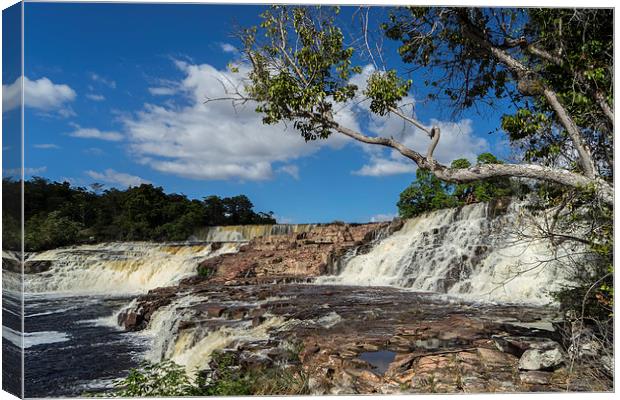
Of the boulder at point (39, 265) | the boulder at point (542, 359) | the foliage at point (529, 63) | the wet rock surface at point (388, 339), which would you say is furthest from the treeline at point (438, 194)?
the boulder at point (39, 265)

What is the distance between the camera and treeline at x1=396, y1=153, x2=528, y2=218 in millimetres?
7333

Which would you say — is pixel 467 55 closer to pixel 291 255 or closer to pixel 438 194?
pixel 438 194

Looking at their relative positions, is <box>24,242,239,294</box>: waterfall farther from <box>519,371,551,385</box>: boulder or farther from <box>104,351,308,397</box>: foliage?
<box>519,371,551,385</box>: boulder

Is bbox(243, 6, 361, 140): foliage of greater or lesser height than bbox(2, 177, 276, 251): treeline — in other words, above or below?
above

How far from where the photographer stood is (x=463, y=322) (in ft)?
16.7

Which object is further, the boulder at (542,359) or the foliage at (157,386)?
the boulder at (542,359)

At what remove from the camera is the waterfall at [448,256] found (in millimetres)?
7621

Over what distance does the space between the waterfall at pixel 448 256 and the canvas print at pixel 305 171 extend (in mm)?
91

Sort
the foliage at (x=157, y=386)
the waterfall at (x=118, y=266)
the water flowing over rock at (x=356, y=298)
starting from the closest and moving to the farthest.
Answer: the foliage at (x=157, y=386) → the water flowing over rock at (x=356, y=298) → the waterfall at (x=118, y=266)

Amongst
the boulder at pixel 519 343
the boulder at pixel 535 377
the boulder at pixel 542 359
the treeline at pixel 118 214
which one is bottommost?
the boulder at pixel 535 377

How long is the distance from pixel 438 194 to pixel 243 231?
2.92 metres

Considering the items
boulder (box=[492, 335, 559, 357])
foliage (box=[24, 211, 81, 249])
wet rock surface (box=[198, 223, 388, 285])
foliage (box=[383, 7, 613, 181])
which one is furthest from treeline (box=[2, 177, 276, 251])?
boulder (box=[492, 335, 559, 357])

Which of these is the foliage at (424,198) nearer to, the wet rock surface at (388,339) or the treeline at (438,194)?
the treeline at (438,194)

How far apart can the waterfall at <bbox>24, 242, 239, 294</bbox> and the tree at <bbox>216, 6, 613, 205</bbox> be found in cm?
453
